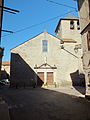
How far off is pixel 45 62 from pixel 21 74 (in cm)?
432

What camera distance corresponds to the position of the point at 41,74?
17188mm

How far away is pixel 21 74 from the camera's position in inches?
635

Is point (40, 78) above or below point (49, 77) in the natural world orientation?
below

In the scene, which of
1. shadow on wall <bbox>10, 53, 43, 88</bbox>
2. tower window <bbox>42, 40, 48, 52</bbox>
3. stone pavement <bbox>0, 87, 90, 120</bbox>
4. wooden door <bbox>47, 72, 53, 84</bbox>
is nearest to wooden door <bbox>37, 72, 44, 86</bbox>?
shadow on wall <bbox>10, 53, 43, 88</bbox>

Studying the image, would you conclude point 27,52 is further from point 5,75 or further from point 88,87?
point 5,75

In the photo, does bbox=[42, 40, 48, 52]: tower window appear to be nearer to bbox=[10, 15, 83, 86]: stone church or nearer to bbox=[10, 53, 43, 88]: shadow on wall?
bbox=[10, 15, 83, 86]: stone church

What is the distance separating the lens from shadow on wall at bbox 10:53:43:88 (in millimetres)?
15953

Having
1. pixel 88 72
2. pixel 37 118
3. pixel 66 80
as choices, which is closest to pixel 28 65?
pixel 66 80

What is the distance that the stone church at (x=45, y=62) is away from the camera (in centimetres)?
1627

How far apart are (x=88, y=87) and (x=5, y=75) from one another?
3172 centimetres

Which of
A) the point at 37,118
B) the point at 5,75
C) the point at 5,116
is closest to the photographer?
the point at 5,116

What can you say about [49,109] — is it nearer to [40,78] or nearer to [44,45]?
[40,78]

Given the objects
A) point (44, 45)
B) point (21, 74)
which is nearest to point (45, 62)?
point (44, 45)

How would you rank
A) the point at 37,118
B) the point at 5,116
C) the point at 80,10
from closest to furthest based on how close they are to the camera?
the point at 5,116, the point at 37,118, the point at 80,10
